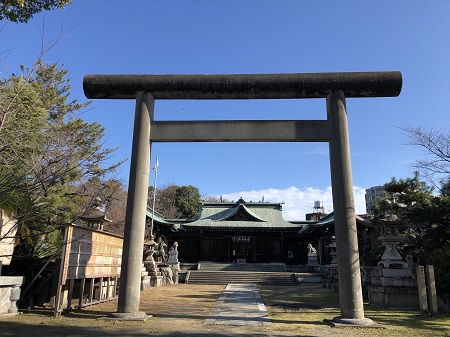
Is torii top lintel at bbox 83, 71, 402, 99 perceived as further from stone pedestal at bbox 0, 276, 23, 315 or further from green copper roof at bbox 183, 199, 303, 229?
green copper roof at bbox 183, 199, 303, 229

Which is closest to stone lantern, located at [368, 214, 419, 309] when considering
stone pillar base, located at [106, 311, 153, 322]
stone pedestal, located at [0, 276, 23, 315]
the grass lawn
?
the grass lawn

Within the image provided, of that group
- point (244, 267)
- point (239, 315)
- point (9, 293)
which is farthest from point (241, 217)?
point (9, 293)

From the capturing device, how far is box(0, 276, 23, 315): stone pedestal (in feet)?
27.6

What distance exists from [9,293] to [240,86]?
7849 millimetres

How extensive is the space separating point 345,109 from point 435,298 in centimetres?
613

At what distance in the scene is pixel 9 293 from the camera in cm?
862

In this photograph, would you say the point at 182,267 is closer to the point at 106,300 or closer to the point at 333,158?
the point at 106,300

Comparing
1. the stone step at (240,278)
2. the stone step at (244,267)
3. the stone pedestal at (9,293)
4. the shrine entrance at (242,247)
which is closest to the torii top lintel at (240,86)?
the stone pedestal at (9,293)

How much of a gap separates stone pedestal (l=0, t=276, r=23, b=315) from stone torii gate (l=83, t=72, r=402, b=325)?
2.84 meters

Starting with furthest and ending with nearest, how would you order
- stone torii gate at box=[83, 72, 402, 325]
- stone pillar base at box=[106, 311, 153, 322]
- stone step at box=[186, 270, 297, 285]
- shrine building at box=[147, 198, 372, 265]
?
shrine building at box=[147, 198, 372, 265] → stone step at box=[186, 270, 297, 285] → stone torii gate at box=[83, 72, 402, 325] → stone pillar base at box=[106, 311, 153, 322]

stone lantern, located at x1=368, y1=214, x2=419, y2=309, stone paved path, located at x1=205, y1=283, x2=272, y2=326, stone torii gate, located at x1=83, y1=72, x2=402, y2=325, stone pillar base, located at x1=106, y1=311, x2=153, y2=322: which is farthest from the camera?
stone lantern, located at x1=368, y1=214, x2=419, y2=309

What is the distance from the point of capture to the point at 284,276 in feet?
88.6

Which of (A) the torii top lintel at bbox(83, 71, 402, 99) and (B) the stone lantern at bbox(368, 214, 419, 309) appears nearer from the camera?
(A) the torii top lintel at bbox(83, 71, 402, 99)

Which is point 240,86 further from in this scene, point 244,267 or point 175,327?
point 244,267
